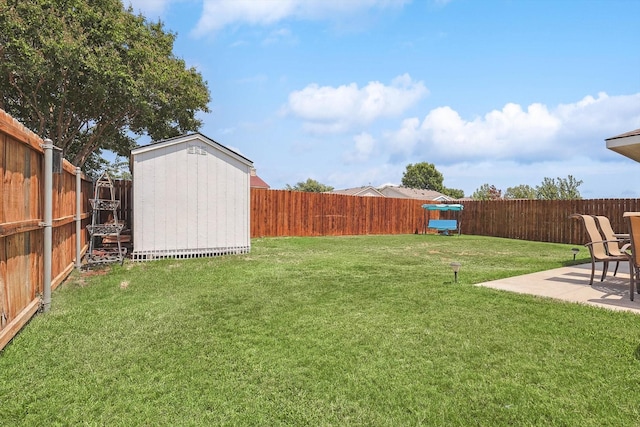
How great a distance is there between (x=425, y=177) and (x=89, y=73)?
5044 centimetres

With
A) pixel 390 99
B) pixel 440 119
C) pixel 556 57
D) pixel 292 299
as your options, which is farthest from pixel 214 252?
pixel 440 119

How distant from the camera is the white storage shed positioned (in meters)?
7.56

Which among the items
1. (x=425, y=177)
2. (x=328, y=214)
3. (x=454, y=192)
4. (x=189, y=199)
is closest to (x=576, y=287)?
(x=189, y=199)

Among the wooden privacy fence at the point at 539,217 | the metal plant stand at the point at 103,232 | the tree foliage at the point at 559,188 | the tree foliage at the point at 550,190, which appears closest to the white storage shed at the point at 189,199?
the metal plant stand at the point at 103,232

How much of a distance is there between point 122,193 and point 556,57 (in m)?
12.6

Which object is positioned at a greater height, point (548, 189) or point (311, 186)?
point (311, 186)

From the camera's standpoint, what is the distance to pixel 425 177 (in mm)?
55344

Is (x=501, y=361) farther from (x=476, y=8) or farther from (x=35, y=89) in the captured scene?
(x=35, y=89)

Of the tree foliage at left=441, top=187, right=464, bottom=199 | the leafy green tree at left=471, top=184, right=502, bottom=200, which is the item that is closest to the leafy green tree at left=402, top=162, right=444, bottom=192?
the tree foliage at left=441, top=187, right=464, bottom=199

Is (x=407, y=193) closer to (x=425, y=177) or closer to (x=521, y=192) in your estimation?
(x=521, y=192)

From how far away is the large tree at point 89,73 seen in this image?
9.87 meters

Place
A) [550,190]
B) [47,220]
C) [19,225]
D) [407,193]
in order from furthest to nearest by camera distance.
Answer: [407,193] < [550,190] < [47,220] < [19,225]

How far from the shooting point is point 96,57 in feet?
35.1

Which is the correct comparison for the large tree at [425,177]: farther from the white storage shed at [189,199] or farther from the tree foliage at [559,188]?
the white storage shed at [189,199]
